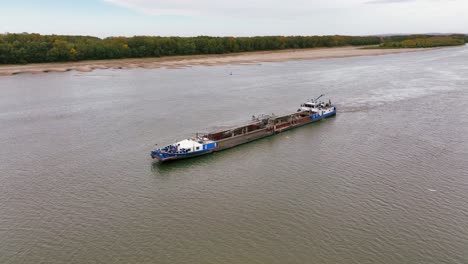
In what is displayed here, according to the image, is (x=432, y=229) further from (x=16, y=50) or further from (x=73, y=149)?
(x=16, y=50)

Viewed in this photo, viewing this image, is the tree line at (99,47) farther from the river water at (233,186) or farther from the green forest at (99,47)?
the river water at (233,186)

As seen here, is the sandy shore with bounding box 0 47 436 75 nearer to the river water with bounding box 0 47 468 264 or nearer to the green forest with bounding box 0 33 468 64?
the green forest with bounding box 0 33 468 64

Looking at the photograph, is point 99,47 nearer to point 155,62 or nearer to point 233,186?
point 155,62

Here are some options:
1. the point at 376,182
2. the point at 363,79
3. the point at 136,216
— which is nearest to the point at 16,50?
the point at 363,79

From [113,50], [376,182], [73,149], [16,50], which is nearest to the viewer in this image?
[376,182]

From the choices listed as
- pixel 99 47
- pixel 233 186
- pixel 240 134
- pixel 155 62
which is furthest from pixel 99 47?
pixel 233 186

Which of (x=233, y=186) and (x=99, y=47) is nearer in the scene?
(x=233, y=186)
